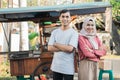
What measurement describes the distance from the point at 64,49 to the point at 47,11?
240 centimetres

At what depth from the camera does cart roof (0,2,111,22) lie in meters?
9.02

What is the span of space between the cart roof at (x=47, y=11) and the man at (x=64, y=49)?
1.87 meters

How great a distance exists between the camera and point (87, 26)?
7.20 metres

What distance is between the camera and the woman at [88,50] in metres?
7.24

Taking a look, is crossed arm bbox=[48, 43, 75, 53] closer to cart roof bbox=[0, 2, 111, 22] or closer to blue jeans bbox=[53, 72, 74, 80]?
blue jeans bbox=[53, 72, 74, 80]

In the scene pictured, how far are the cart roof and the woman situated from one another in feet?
5.52

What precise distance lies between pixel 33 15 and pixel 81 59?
2678mm

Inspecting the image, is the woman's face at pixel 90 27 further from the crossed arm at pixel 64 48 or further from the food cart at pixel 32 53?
the food cart at pixel 32 53

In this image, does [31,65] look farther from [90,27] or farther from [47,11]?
[90,27]

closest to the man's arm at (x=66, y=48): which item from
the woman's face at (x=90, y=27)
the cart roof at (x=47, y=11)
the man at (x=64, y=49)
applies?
the man at (x=64, y=49)

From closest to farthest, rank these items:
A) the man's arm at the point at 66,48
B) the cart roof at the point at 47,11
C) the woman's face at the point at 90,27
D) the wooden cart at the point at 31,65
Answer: the man's arm at the point at 66,48, the woman's face at the point at 90,27, the cart roof at the point at 47,11, the wooden cart at the point at 31,65

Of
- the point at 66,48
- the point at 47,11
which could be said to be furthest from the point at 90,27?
the point at 47,11

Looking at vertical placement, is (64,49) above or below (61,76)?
above

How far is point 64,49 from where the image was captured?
692 cm
